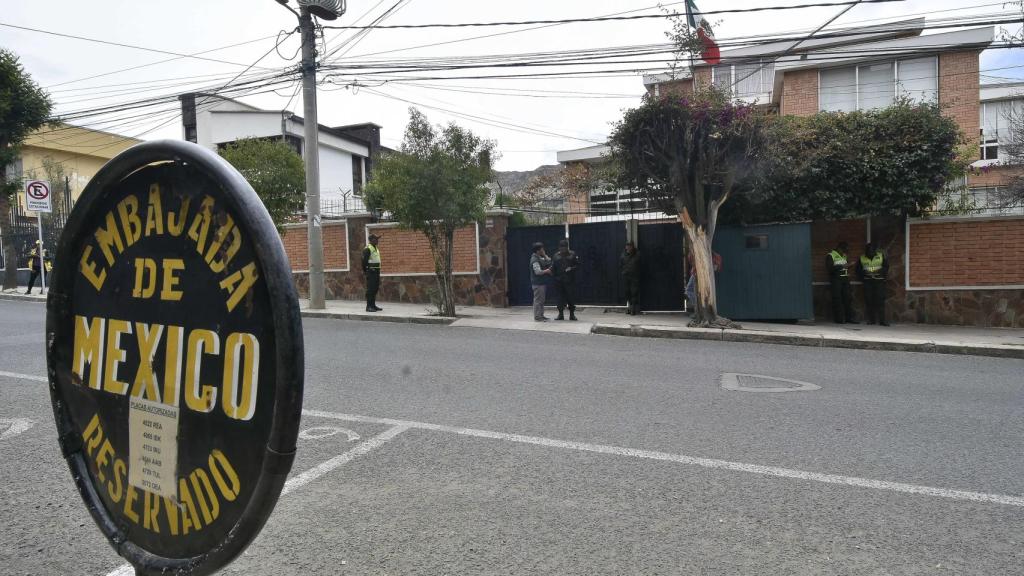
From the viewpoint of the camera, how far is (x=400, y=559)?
329 cm

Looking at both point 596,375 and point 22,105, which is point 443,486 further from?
point 22,105

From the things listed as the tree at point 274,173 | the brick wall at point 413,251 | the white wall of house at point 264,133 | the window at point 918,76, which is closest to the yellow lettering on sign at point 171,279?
the brick wall at point 413,251

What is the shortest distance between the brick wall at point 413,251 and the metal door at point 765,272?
20.3 ft

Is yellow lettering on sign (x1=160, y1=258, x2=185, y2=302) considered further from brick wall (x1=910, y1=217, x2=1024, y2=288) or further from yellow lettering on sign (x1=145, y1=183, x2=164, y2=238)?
brick wall (x1=910, y1=217, x2=1024, y2=288)

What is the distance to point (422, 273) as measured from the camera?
17.9 metres

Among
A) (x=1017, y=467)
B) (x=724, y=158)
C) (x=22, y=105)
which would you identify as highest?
(x=22, y=105)

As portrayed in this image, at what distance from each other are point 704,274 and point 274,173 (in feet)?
38.2

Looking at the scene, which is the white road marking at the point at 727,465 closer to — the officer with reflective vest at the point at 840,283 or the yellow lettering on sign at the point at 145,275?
the yellow lettering on sign at the point at 145,275

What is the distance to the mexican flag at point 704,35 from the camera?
41.0 ft

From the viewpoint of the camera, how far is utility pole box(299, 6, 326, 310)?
616 inches

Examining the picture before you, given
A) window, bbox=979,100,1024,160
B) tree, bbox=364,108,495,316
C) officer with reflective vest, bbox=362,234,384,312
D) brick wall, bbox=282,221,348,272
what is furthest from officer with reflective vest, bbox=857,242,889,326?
window, bbox=979,100,1024,160

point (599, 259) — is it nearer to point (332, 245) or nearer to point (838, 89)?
point (332, 245)

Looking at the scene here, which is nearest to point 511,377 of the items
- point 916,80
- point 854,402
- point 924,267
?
point 854,402

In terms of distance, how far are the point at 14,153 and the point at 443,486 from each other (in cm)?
2347
